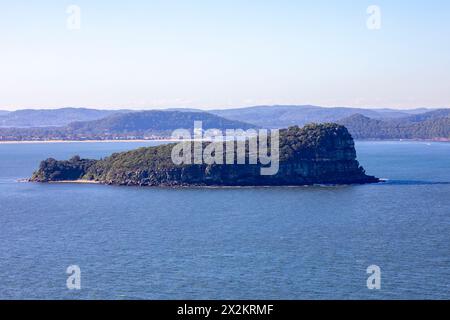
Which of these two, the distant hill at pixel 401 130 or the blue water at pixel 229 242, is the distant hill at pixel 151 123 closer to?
the distant hill at pixel 401 130

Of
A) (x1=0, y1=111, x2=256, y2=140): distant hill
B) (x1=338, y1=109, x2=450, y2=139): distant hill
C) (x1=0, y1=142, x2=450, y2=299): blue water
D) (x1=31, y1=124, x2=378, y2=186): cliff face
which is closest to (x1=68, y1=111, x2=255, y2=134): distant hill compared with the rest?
(x1=0, y1=111, x2=256, y2=140): distant hill

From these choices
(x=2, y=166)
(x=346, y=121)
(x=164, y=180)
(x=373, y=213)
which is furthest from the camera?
(x=346, y=121)

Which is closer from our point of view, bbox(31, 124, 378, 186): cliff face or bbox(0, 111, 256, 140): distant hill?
bbox(31, 124, 378, 186): cliff face

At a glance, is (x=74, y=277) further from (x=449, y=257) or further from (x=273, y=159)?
(x=273, y=159)

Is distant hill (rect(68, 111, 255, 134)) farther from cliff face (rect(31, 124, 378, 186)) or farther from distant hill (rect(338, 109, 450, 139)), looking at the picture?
cliff face (rect(31, 124, 378, 186))

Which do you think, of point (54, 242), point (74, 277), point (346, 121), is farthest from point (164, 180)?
point (346, 121)

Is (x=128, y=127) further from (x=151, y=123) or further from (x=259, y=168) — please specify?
(x=259, y=168)
